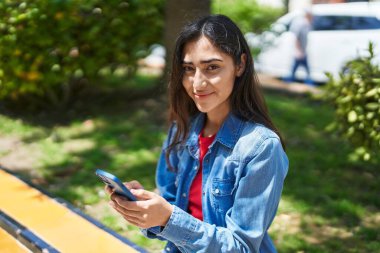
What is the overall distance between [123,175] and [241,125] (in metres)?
2.87

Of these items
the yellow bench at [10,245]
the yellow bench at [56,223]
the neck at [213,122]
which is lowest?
the yellow bench at [10,245]

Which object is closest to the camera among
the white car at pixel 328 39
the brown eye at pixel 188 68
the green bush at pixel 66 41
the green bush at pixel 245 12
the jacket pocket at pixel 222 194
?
the jacket pocket at pixel 222 194

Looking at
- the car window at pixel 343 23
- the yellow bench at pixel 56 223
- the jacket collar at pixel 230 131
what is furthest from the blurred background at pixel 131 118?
the car window at pixel 343 23

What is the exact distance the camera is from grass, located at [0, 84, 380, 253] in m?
3.74

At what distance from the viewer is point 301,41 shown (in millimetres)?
9477

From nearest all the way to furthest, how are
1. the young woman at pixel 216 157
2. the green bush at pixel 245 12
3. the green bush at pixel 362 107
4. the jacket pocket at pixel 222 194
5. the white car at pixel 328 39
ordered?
the young woman at pixel 216 157 → the jacket pocket at pixel 222 194 → the green bush at pixel 362 107 → the white car at pixel 328 39 → the green bush at pixel 245 12

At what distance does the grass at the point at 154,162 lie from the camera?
12.3 feet

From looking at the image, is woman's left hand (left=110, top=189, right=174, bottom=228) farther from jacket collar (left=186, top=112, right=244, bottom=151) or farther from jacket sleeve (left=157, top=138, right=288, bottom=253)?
jacket collar (left=186, top=112, right=244, bottom=151)

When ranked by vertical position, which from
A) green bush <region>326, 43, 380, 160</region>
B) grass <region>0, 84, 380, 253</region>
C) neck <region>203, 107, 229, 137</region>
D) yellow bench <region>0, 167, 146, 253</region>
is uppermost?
neck <region>203, 107, 229, 137</region>

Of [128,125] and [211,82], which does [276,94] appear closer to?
[128,125]

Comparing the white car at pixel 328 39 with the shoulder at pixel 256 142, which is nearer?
the shoulder at pixel 256 142

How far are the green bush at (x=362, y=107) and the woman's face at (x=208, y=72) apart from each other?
214 centimetres

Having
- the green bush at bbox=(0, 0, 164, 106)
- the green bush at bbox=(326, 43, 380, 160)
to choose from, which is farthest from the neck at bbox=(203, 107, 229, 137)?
the green bush at bbox=(0, 0, 164, 106)

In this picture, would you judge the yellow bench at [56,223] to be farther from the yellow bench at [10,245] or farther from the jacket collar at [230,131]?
the jacket collar at [230,131]
